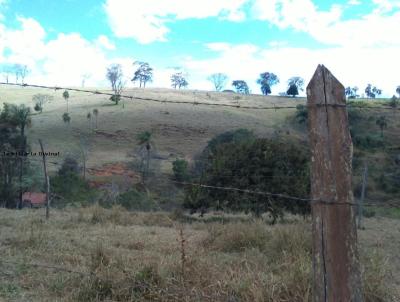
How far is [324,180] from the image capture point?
8.45ft

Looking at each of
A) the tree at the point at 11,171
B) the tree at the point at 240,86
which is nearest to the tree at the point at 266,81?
the tree at the point at 240,86

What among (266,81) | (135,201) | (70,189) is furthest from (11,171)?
(266,81)

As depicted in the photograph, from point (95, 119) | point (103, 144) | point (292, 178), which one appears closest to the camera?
point (292, 178)

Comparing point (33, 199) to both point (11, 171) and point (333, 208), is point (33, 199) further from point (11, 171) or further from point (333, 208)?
point (333, 208)

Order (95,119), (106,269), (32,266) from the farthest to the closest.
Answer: (95,119), (32,266), (106,269)

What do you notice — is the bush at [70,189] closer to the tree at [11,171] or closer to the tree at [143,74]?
the tree at [11,171]

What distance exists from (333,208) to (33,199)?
31883mm

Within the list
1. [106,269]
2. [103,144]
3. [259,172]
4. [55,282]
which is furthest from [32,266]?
[103,144]

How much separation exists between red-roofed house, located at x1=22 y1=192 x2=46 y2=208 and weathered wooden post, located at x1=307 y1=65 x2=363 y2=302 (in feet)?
97.8

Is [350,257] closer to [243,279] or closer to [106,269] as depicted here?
[243,279]

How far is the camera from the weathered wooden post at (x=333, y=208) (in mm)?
2551

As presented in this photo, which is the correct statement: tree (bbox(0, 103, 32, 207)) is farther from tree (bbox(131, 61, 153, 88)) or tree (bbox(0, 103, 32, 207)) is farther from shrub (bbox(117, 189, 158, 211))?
tree (bbox(131, 61, 153, 88))

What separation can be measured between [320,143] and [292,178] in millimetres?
19755

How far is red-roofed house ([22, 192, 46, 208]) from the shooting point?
1210 inches
